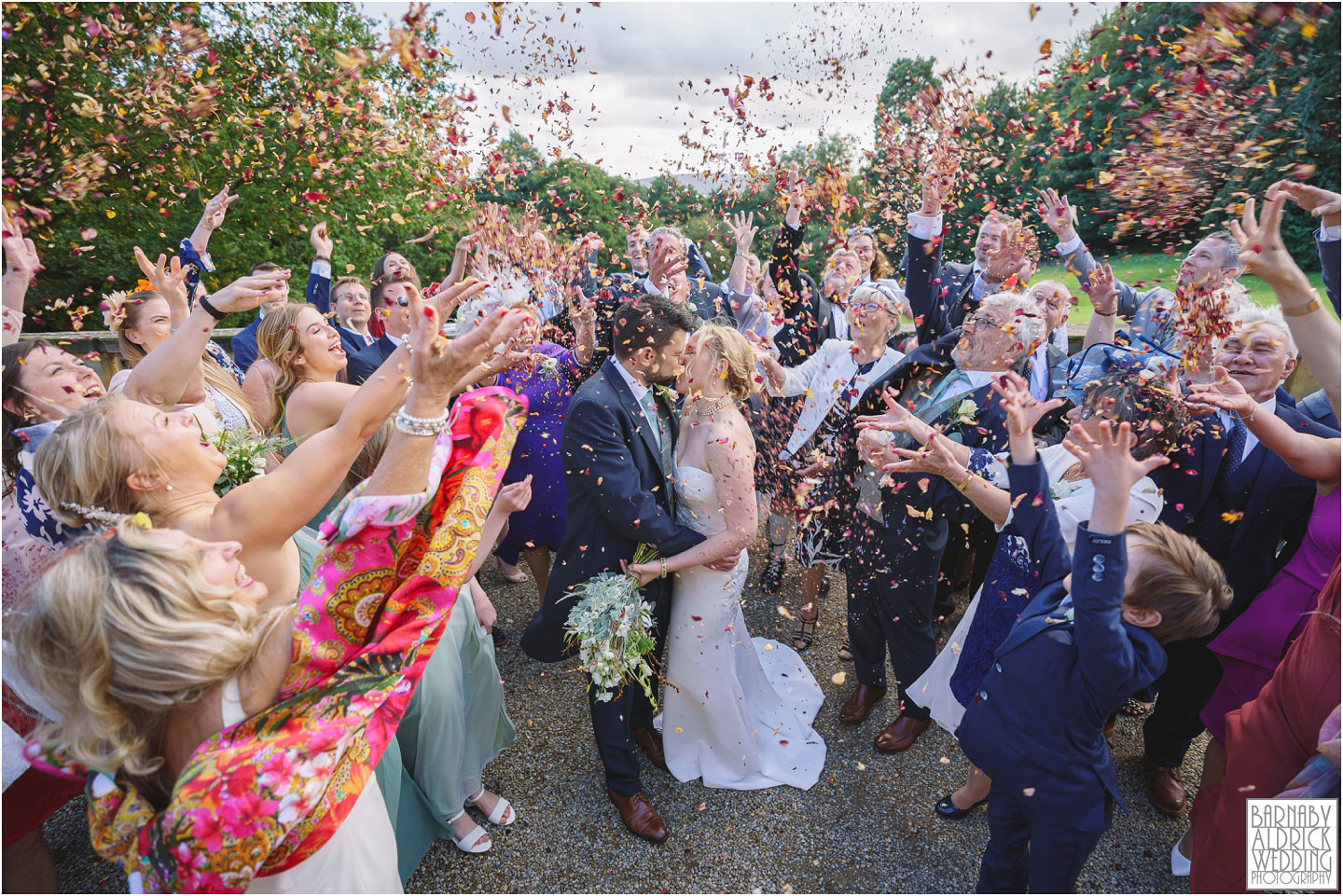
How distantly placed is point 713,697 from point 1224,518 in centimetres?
291

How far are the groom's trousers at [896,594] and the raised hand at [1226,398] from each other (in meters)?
1.47

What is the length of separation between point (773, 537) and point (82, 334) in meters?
9.47

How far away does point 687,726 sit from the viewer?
12.5 ft

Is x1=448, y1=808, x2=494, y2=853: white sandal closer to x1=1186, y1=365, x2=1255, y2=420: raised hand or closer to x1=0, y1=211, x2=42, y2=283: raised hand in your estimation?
x1=0, y1=211, x2=42, y2=283: raised hand

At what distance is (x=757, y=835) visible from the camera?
11.2ft

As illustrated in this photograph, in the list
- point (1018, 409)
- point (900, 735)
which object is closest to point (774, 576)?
point (900, 735)

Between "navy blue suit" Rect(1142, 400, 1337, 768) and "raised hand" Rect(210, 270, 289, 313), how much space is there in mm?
4633

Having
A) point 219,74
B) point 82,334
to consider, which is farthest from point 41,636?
point 82,334

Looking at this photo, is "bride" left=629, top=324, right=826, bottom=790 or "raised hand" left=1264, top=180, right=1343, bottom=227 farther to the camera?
"bride" left=629, top=324, right=826, bottom=790

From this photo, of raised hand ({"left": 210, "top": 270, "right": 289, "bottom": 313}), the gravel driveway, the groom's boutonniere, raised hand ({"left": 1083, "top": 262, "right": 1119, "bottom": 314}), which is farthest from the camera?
raised hand ({"left": 1083, "top": 262, "right": 1119, "bottom": 314})

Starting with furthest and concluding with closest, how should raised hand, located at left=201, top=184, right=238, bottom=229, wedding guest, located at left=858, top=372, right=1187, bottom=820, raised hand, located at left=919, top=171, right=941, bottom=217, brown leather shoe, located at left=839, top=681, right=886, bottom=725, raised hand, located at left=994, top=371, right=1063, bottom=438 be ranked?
raised hand, located at left=919, top=171, right=941, bottom=217
raised hand, located at left=201, top=184, right=238, bottom=229
brown leather shoe, located at left=839, top=681, right=886, bottom=725
wedding guest, located at left=858, top=372, right=1187, bottom=820
raised hand, located at left=994, top=371, right=1063, bottom=438

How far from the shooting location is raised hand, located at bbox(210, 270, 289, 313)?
305cm

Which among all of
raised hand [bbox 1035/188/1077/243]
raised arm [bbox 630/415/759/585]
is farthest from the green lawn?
raised arm [bbox 630/415/759/585]

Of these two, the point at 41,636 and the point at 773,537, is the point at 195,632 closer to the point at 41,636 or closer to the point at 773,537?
the point at 41,636
